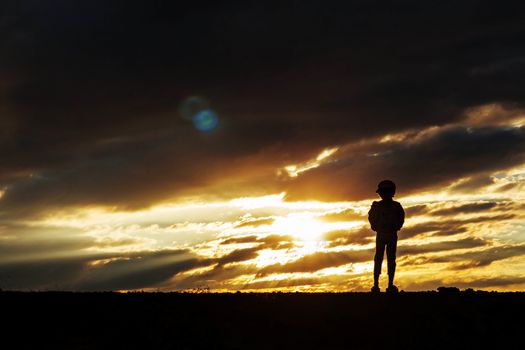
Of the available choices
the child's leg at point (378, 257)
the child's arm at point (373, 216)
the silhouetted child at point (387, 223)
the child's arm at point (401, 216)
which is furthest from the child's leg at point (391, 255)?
the child's arm at point (373, 216)

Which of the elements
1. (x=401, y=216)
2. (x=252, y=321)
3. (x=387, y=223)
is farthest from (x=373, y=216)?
(x=252, y=321)

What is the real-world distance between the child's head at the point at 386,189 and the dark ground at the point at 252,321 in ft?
13.4

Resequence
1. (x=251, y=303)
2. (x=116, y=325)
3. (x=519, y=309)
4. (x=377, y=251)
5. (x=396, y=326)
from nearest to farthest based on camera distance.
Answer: (x=116, y=325) < (x=396, y=326) < (x=251, y=303) < (x=519, y=309) < (x=377, y=251)

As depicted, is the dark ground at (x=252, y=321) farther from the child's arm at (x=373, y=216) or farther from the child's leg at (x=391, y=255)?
the child's arm at (x=373, y=216)

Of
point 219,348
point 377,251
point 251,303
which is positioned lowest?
point 219,348

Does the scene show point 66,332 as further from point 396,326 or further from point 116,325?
point 396,326

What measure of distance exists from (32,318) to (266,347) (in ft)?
18.3

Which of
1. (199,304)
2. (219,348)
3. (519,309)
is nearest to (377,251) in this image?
(519,309)

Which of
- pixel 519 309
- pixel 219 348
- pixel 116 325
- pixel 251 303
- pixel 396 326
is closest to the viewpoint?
Result: pixel 219 348

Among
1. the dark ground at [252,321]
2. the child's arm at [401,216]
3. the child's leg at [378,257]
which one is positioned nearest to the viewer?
the dark ground at [252,321]

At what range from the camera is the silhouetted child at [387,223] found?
23.4 metres

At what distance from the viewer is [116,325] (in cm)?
1612

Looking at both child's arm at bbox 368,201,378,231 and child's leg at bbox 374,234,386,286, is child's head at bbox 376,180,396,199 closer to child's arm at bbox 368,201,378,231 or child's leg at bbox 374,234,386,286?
child's arm at bbox 368,201,378,231

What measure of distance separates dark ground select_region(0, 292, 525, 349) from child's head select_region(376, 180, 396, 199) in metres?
4.08
